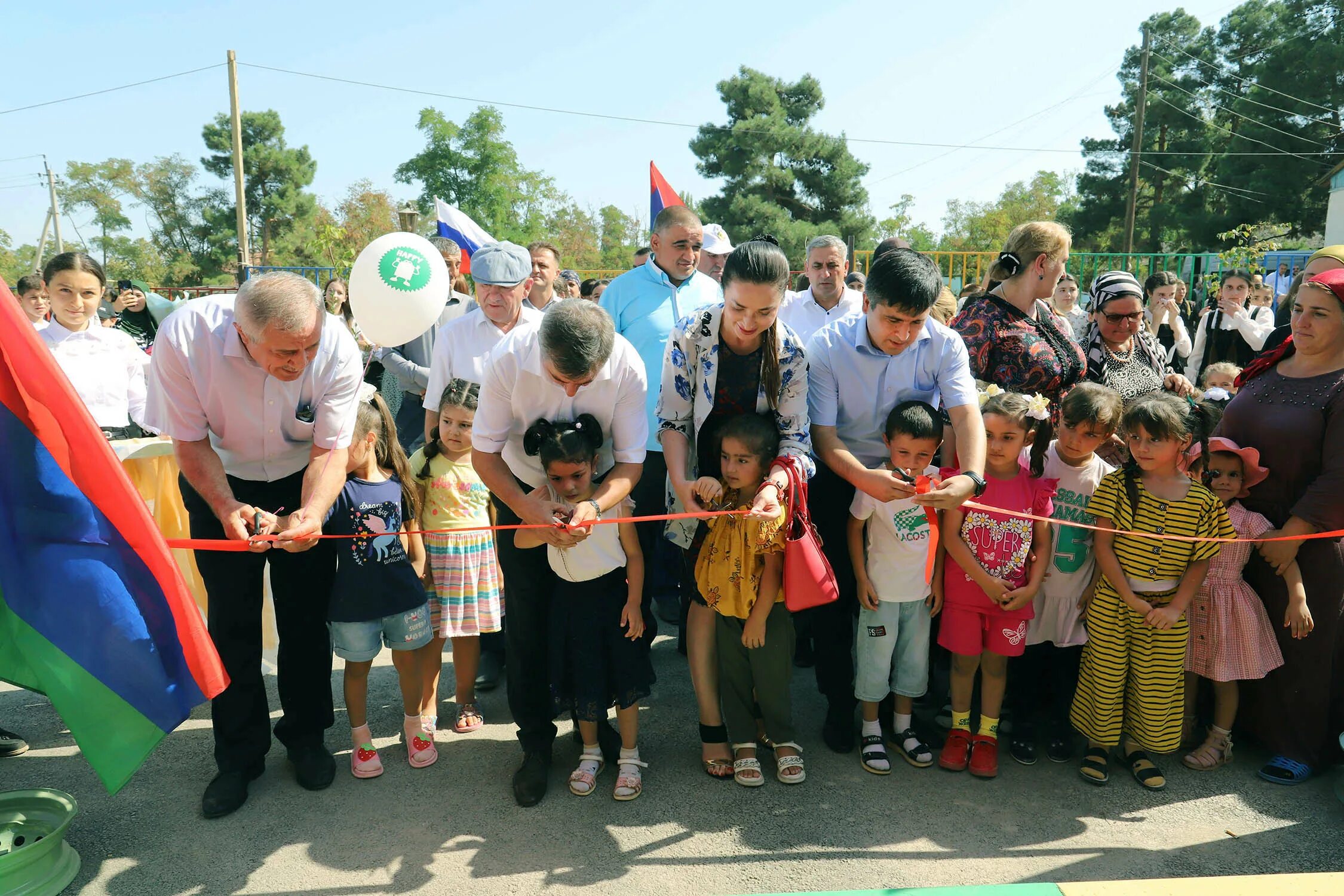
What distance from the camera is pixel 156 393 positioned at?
3125mm

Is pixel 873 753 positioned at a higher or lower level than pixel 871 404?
lower

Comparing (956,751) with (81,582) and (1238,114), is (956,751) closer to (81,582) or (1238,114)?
(81,582)

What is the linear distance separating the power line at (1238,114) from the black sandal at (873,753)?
4319 cm

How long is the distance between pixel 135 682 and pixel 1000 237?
49.4 m

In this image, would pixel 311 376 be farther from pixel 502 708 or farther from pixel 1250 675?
pixel 1250 675

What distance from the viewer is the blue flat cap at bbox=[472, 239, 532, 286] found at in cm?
461

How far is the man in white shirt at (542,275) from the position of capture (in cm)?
647

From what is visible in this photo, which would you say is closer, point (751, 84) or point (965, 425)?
point (965, 425)

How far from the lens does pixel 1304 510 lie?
3.49 meters

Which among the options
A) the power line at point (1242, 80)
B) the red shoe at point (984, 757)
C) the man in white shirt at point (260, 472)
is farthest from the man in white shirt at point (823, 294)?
the power line at point (1242, 80)

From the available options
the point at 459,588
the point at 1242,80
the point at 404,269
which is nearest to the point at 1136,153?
the point at 1242,80

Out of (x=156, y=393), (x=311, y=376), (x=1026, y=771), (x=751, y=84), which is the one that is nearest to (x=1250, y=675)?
(x=1026, y=771)

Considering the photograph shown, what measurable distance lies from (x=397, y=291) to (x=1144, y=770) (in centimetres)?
444

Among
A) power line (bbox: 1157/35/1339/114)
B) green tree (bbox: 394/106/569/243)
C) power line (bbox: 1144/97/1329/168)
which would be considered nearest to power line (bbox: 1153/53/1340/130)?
power line (bbox: 1157/35/1339/114)
